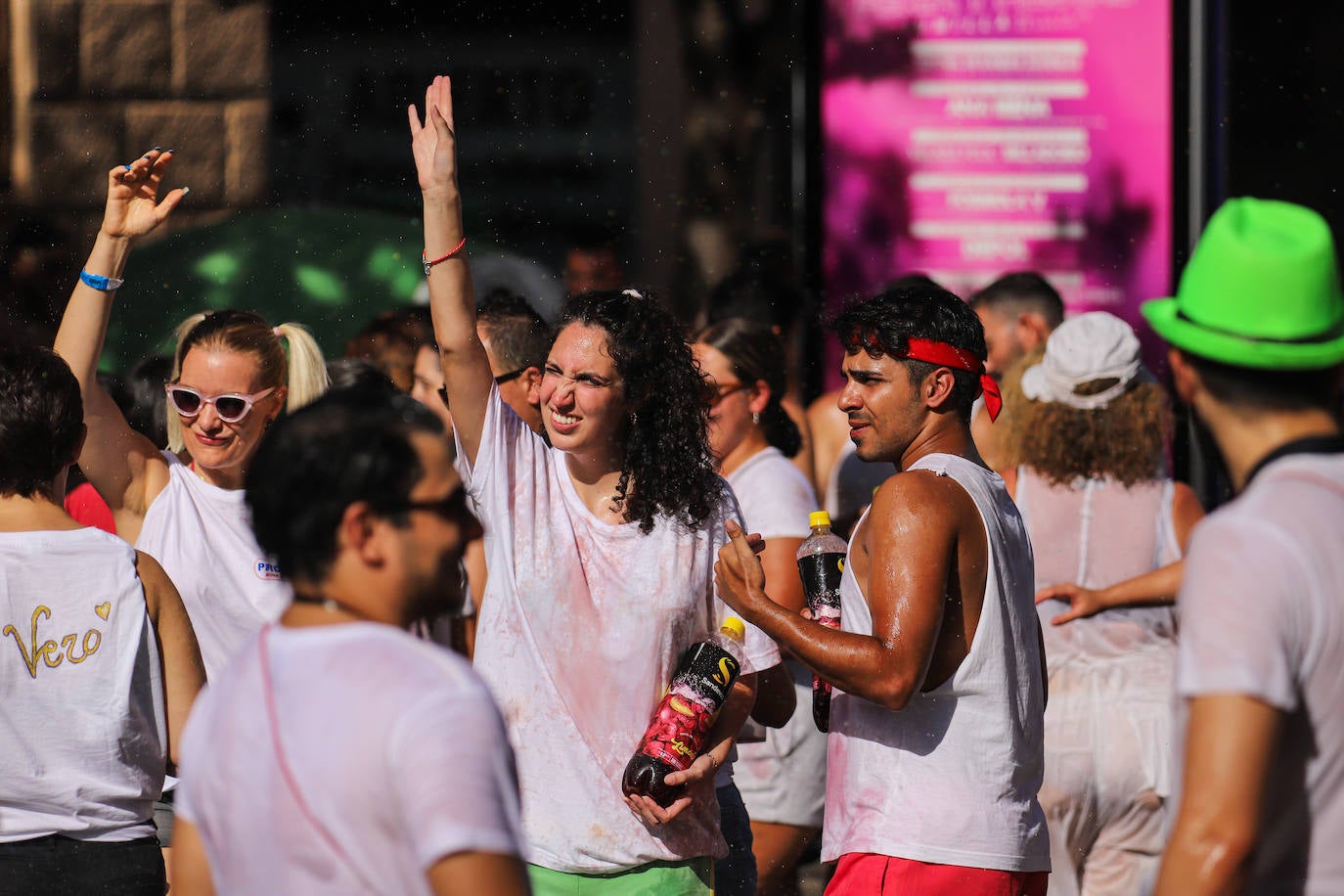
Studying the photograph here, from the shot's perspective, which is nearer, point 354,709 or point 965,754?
point 354,709

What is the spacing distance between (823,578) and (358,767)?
181 centimetres

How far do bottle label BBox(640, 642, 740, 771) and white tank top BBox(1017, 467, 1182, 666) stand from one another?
158 cm

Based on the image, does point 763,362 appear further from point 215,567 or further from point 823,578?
point 215,567

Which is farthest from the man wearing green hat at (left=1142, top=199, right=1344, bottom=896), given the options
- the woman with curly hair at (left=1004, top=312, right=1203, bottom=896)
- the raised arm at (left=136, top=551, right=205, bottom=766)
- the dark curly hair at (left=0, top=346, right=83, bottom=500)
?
the woman with curly hair at (left=1004, top=312, right=1203, bottom=896)

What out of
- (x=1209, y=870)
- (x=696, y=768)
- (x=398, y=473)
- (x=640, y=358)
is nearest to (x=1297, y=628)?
(x=1209, y=870)

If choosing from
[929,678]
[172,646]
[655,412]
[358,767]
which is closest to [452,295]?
[655,412]

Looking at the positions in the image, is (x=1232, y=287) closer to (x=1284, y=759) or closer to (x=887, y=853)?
(x=1284, y=759)

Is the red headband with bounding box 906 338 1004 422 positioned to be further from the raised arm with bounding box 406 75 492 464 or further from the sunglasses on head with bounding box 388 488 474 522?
the sunglasses on head with bounding box 388 488 474 522

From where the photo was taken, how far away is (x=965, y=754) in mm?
3152

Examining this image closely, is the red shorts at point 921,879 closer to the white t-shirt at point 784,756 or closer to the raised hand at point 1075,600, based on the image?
the raised hand at point 1075,600

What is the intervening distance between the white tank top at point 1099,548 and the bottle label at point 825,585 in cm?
122

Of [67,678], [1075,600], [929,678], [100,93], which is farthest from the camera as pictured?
[100,93]

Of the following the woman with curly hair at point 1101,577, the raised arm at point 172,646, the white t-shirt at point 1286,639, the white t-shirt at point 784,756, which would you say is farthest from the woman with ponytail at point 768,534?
the white t-shirt at point 1286,639

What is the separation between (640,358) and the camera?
3482mm
